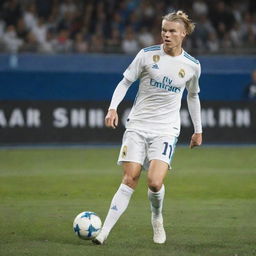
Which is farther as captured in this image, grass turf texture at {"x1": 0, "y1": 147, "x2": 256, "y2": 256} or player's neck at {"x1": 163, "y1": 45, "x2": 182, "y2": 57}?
player's neck at {"x1": 163, "y1": 45, "x2": 182, "y2": 57}

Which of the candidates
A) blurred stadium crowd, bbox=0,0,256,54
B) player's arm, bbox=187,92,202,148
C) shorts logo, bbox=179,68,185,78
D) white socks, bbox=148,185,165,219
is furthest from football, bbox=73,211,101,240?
blurred stadium crowd, bbox=0,0,256,54

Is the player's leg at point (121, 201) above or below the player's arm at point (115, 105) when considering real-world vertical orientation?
below

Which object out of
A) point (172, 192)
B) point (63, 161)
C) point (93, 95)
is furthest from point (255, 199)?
point (93, 95)

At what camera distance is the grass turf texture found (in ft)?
26.4

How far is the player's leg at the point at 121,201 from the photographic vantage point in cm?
796

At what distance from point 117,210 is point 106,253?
55 centimetres

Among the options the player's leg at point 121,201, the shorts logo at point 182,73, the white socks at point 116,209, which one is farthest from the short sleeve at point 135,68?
the white socks at point 116,209

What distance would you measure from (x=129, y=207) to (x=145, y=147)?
2.99 metres

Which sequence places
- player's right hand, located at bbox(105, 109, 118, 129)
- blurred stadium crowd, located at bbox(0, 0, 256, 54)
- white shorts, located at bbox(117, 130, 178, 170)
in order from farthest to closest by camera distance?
blurred stadium crowd, located at bbox(0, 0, 256, 54), white shorts, located at bbox(117, 130, 178, 170), player's right hand, located at bbox(105, 109, 118, 129)

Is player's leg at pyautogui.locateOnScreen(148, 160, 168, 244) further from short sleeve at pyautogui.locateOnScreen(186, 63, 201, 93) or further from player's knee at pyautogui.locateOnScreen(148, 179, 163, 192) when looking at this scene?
short sleeve at pyautogui.locateOnScreen(186, 63, 201, 93)

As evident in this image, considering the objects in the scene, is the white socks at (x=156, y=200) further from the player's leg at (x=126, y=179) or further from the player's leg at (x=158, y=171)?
the player's leg at (x=126, y=179)

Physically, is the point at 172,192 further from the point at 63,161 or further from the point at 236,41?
the point at 236,41

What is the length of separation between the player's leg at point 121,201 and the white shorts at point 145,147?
0.29 ft

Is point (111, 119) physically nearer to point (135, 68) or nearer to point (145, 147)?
point (145, 147)
